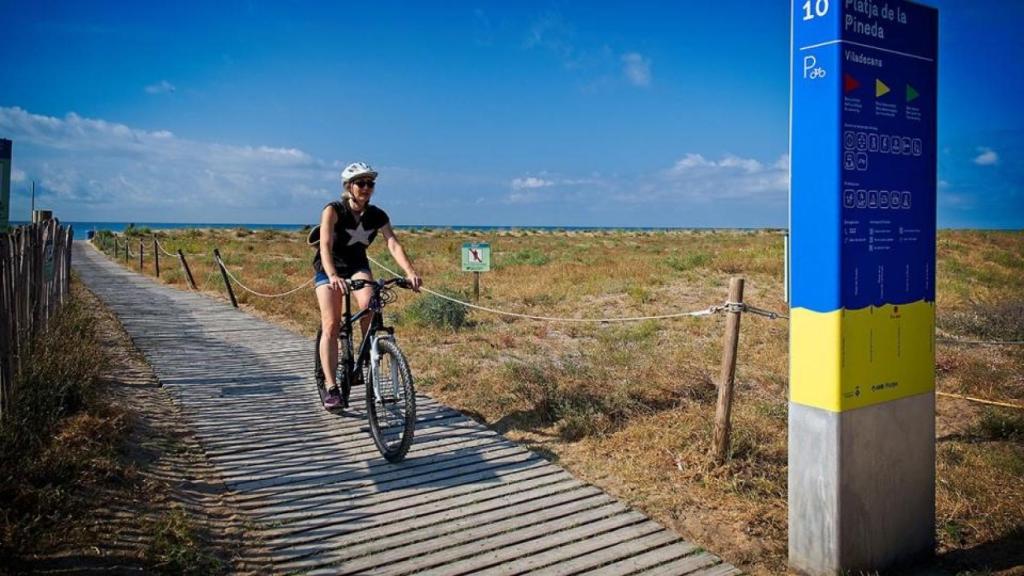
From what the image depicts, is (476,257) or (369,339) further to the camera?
(476,257)

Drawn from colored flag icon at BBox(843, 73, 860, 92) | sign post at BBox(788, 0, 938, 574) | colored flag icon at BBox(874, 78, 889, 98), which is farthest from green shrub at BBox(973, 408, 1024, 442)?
colored flag icon at BBox(843, 73, 860, 92)

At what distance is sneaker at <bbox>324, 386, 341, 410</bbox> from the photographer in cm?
554

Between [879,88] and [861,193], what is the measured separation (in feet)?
1.77

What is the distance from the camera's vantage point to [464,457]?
200 inches

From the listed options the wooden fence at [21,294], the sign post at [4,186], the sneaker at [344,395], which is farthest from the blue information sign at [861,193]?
the sign post at [4,186]

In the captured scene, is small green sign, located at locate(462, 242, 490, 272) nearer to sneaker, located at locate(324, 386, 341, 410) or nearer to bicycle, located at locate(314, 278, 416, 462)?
sneaker, located at locate(324, 386, 341, 410)

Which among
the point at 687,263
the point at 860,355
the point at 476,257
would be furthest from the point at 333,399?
the point at 687,263

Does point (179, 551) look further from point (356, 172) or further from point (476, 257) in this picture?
point (476, 257)

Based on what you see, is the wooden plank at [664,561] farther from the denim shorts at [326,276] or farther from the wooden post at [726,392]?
the denim shorts at [326,276]

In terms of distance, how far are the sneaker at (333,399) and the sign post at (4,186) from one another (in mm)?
3903

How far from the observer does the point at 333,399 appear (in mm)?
5555

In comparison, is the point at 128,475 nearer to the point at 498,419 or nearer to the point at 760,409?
the point at 498,419

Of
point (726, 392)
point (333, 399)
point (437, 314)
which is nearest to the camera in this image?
point (726, 392)

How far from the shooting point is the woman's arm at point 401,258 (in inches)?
201
